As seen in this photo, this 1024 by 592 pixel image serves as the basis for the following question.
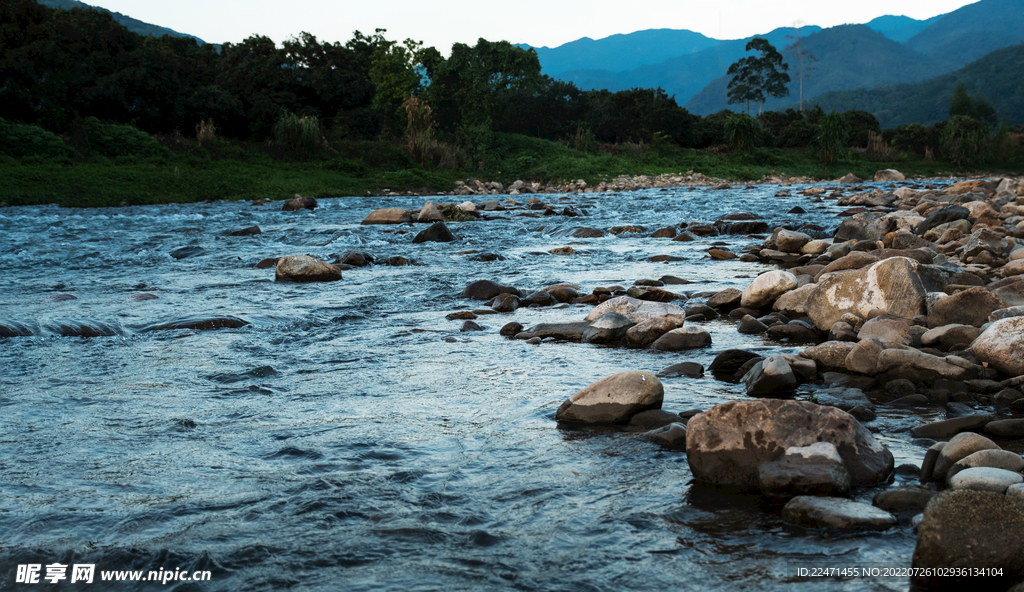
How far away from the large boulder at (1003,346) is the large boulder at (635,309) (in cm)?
203

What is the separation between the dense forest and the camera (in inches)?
1060

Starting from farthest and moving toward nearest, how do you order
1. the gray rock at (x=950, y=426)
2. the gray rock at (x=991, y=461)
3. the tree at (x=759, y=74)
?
the tree at (x=759, y=74) → the gray rock at (x=950, y=426) → the gray rock at (x=991, y=461)

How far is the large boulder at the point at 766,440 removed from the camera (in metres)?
2.84

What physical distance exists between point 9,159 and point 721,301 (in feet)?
79.0

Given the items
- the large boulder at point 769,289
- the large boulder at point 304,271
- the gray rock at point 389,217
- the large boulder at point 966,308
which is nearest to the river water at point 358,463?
the large boulder at point 769,289

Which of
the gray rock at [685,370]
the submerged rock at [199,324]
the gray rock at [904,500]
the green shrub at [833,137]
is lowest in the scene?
the submerged rock at [199,324]

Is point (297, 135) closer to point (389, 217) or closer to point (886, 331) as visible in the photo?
point (389, 217)

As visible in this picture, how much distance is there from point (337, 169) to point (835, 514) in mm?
31334

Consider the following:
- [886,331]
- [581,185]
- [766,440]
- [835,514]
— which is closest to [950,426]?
[766,440]

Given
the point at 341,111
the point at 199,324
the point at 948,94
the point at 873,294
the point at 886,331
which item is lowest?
the point at 199,324

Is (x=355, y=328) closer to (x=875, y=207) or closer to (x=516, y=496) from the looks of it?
(x=516, y=496)

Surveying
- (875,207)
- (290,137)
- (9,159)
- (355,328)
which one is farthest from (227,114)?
(355,328)

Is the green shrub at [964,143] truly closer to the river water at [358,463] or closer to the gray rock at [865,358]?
the river water at [358,463]

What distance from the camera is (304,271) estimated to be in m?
8.55
